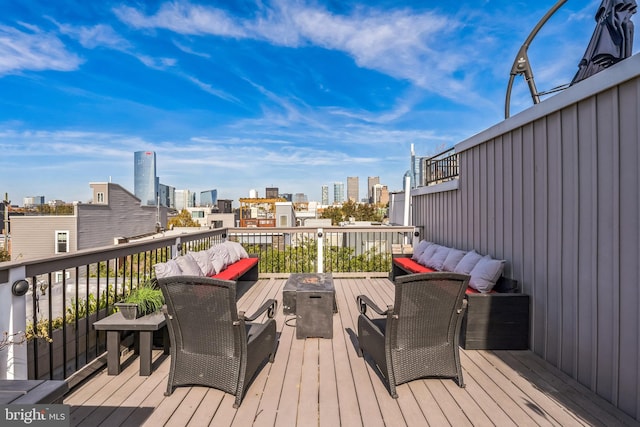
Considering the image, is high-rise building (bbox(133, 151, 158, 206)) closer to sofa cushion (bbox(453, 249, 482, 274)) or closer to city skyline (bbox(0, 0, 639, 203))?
city skyline (bbox(0, 0, 639, 203))

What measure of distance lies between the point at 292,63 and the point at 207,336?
12.5 meters

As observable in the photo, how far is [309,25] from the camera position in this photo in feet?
30.6

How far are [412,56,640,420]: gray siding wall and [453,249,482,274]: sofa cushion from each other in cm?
31

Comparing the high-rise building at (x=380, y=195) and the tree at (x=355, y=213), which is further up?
the high-rise building at (x=380, y=195)

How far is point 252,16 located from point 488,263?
9.12 m

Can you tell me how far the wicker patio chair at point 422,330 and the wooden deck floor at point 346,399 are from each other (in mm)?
156

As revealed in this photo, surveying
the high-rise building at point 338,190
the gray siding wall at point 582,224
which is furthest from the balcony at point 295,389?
the high-rise building at point 338,190

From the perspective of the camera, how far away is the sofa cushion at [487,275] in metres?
3.47

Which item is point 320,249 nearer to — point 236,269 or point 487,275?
point 236,269

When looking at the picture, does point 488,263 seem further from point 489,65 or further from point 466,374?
point 489,65

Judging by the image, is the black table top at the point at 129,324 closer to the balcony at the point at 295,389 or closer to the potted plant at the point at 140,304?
the potted plant at the point at 140,304

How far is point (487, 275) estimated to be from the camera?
350 centimetres

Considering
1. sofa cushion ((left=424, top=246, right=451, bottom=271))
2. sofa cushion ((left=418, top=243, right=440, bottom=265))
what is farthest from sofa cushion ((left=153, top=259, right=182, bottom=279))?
sofa cushion ((left=418, top=243, right=440, bottom=265))

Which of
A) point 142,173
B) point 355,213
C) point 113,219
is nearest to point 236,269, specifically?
point 113,219
